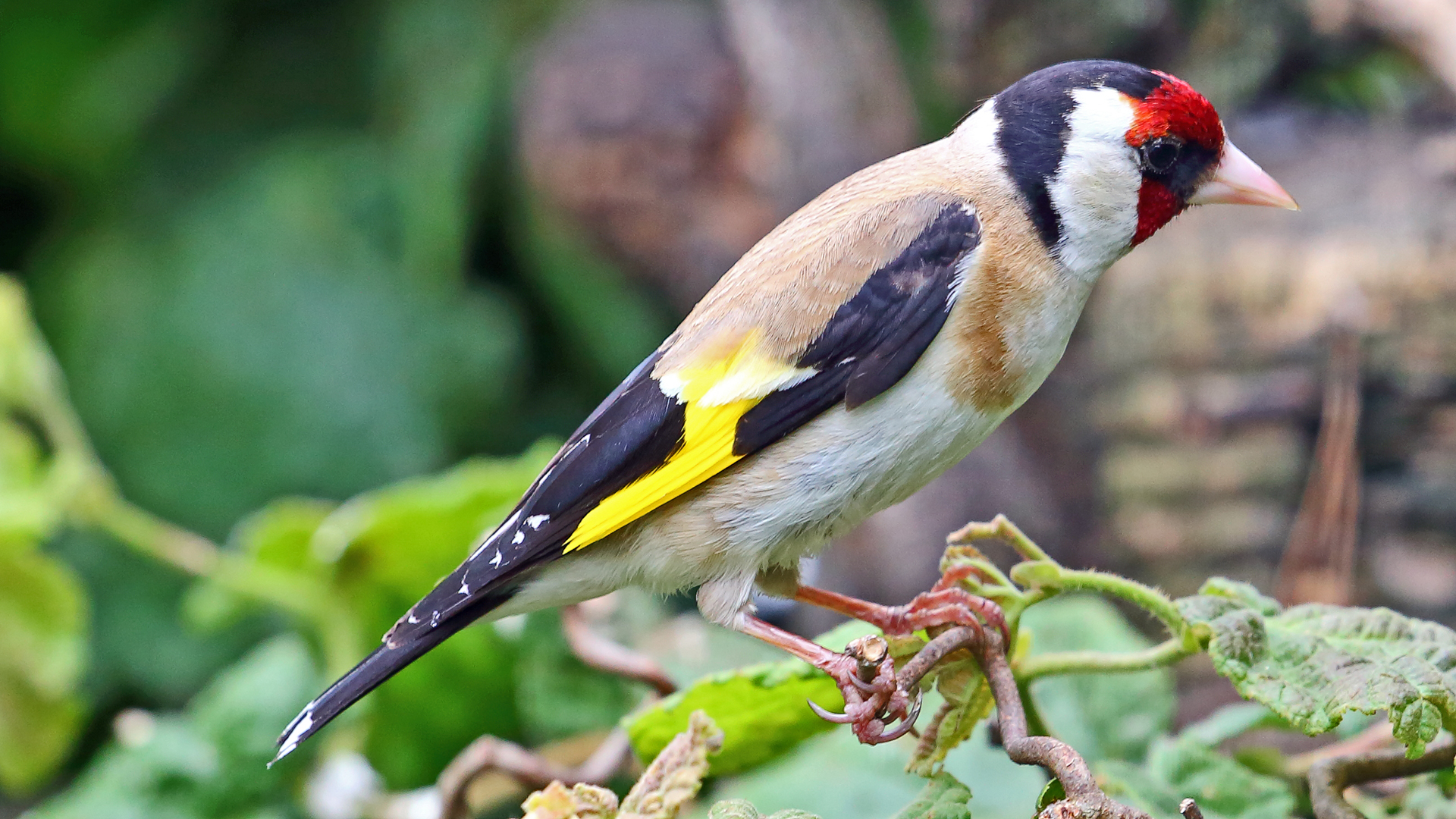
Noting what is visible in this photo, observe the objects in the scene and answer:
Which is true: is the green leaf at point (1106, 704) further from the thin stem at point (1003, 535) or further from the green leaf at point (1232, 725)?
the thin stem at point (1003, 535)

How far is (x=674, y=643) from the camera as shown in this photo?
2.36 m

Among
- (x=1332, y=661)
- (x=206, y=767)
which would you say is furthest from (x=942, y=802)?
(x=206, y=767)

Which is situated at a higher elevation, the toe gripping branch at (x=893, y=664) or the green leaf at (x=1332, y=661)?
the toe gripping branch at (x=893, y=664)

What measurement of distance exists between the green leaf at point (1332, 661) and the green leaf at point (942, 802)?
0.26 meters

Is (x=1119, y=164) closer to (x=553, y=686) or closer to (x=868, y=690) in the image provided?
(x=868, y=690)

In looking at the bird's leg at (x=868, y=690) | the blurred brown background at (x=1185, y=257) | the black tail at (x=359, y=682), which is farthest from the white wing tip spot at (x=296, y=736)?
the blurred brown background at (x=1185, y=257)

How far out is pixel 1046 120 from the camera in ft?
5.46

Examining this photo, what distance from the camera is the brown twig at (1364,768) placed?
1.22 metres

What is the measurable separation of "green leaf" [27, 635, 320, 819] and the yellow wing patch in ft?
2.75

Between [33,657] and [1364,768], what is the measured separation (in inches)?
79.6

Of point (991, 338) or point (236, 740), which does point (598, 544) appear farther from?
point (236, 740)

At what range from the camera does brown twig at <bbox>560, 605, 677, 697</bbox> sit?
1.66 meters

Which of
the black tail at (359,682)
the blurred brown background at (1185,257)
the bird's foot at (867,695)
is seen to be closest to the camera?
the bird's foot at (867,695)

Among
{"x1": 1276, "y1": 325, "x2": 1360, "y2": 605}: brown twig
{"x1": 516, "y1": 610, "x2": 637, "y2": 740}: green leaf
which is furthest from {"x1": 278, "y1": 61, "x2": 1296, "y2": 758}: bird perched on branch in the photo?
{"x1": 1276, "y1": 325, "x2": 1360, "y2": 605}: brown twig
